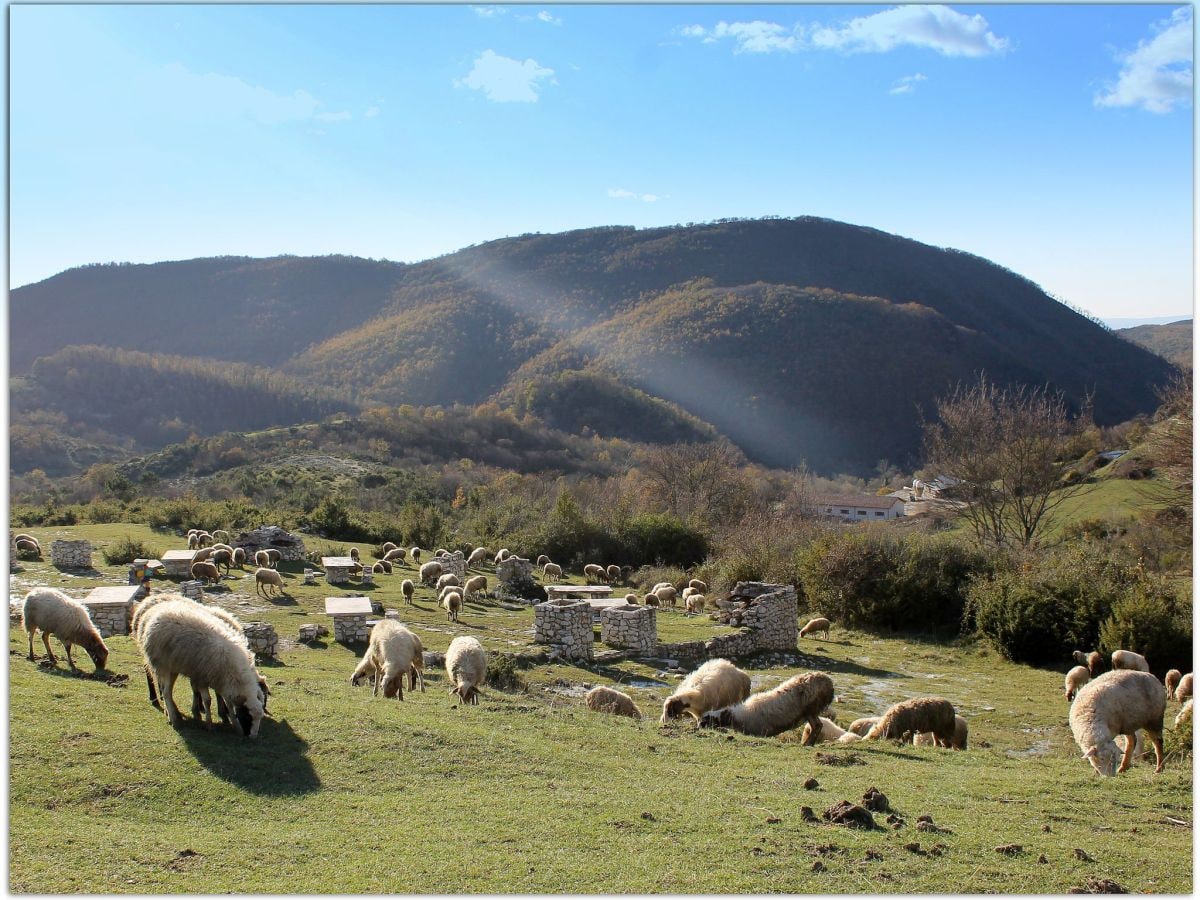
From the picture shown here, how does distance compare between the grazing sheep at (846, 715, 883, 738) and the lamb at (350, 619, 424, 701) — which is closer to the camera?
the lamb at (350, 619, 424, 701)

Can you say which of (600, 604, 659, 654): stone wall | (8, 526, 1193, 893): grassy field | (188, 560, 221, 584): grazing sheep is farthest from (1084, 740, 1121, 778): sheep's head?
(188, 560, 221, 584): grazing sheep

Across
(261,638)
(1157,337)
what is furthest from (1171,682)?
(1157,337)

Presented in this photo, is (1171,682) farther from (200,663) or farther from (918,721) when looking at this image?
(200,663)

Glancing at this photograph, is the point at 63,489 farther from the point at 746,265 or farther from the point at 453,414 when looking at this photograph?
the point at 746,265

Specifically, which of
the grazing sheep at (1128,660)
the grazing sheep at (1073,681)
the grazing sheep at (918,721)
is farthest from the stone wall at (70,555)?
the grazing sheep at (1128,660)

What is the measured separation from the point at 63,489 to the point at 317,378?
77.2 m

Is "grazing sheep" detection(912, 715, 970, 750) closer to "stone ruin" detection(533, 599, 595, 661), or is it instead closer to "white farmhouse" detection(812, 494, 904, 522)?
"stone ruin" detection(533, 599, 595, 661)

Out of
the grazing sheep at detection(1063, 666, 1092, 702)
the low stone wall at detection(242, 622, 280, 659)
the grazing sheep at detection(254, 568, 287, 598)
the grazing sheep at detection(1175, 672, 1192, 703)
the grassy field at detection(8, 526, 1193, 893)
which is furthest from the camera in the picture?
the grazing sheep at detection(254, 568, 287, 598)

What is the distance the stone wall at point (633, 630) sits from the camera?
1973cm

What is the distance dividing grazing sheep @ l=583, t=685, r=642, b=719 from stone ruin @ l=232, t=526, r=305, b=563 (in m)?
20.2

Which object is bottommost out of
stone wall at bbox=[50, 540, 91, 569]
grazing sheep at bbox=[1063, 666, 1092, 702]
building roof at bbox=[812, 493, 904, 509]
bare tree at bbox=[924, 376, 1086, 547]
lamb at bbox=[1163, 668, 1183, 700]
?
grazing sheep at bbox=[1063, 666, 1092, 702]

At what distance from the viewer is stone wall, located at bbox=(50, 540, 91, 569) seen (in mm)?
23875

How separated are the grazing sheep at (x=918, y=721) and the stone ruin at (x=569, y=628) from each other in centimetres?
755

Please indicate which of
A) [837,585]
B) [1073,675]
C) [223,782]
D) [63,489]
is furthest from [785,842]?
[63,489]
